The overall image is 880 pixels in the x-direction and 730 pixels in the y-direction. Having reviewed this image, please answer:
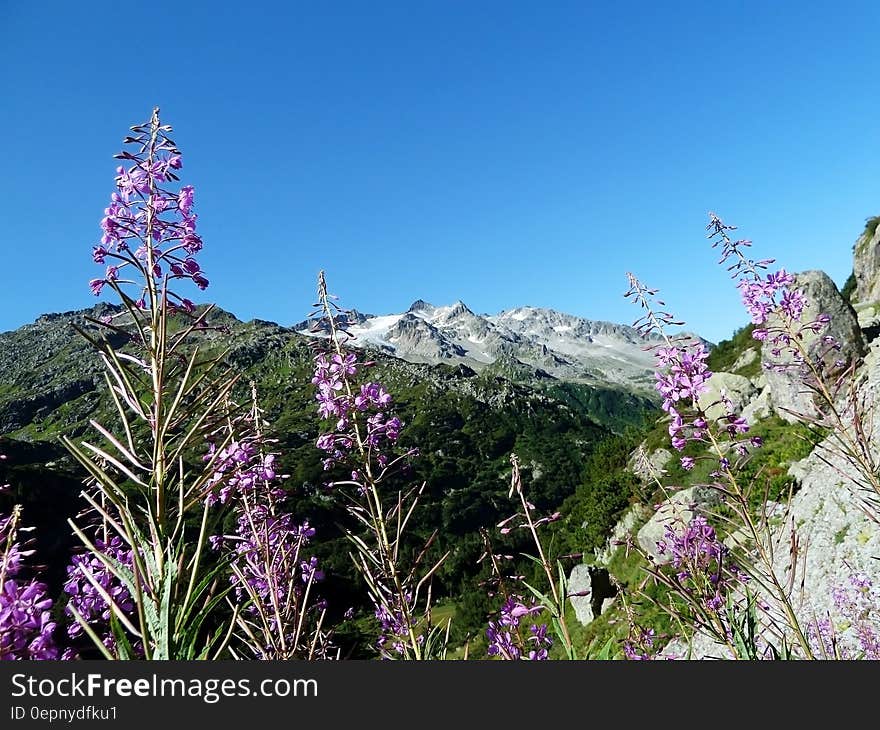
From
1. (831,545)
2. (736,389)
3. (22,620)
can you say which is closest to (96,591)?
(22,620)

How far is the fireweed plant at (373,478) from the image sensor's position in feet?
11.6

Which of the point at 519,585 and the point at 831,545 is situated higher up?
the point at 519,585

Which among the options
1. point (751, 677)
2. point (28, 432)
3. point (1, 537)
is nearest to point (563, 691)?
point (751, 677)

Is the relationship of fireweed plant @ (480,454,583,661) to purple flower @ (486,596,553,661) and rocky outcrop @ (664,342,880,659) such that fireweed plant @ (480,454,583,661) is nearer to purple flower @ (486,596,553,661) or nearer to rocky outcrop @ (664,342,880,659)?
purple flower @ (486,596,553,661)

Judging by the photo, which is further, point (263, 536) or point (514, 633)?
point (514, 633)

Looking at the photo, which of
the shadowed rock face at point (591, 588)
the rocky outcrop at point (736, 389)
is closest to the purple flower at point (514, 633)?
the shadowed rock face at point (591, 588)

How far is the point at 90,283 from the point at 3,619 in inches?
74.2

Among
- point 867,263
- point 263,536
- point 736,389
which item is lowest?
point 263,536

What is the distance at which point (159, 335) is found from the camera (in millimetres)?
2057

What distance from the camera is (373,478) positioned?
3848 millimetres

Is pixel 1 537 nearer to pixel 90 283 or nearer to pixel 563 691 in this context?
pixel 90 283

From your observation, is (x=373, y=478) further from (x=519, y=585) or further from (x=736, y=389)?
(x=736, y=389)

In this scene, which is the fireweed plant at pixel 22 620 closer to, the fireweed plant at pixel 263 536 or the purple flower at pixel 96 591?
the purple flower at pixel 96 591

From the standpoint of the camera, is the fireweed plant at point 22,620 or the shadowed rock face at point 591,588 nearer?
the fireweed plant at point 22,620
